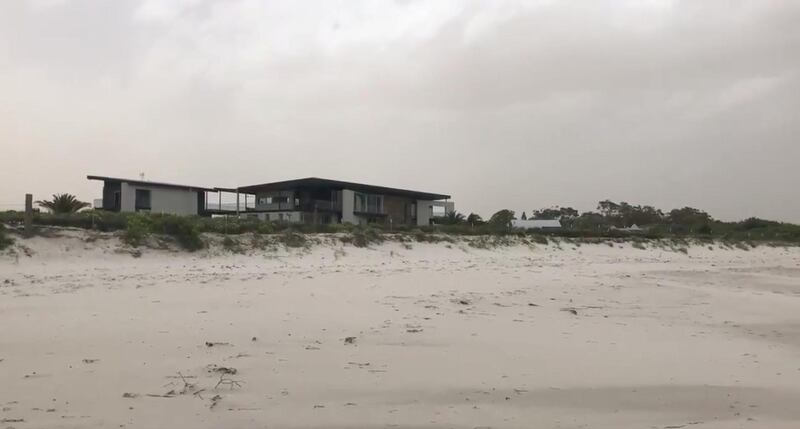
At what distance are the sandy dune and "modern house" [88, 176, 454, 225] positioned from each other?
102ft

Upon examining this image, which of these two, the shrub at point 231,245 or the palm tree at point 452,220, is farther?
the palm tree at point 452,220

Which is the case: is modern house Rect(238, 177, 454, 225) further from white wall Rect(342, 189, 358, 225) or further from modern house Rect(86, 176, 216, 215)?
modern house Rect(86, 176, 216, 215)

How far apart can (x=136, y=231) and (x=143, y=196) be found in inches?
1222

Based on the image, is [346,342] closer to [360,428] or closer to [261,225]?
[360,428]

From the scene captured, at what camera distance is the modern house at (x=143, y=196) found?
42.1m

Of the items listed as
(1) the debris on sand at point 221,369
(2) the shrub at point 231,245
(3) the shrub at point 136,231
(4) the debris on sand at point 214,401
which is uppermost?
(3) the shrub at point 136,231

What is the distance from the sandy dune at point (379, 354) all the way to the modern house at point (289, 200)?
3123 centimetres

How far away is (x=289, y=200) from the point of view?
47.6 metres

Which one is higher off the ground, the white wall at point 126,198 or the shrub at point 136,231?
the white wall at point 126,198

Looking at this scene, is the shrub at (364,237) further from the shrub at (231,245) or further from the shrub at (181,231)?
the shrub at (181,231)

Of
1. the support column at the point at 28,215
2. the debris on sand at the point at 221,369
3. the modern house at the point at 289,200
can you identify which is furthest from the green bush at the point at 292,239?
the modern house at the point at 289,200

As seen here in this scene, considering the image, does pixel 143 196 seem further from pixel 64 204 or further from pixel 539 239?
pixel 539 239

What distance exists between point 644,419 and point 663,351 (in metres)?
2.41

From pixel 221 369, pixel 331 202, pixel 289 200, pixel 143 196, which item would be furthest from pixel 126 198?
pixel 221 369
